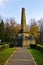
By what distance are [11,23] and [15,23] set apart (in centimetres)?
193

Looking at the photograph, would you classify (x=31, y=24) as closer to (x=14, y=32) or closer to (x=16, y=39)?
(x=14, y=32)

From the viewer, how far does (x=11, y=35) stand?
9650cm

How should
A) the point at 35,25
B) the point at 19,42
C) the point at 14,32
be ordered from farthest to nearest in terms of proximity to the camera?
the point at 35,25
the point at 14,32
the point at 19,42

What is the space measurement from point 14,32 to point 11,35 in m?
2.20

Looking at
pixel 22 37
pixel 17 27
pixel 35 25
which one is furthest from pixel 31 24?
pixel 22 37

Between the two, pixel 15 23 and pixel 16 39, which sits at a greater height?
pixel 15 23

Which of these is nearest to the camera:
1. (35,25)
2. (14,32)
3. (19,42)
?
(19,42)

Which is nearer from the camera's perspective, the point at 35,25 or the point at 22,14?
the point at 22,14

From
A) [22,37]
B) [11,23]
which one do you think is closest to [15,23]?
[11,23]

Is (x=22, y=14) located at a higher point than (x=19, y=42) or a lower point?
higher

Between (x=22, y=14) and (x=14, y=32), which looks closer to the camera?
(x=22, y=14)

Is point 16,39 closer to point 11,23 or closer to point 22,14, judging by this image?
point 22,14

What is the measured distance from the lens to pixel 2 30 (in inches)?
3809

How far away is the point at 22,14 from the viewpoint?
74.0 metres
